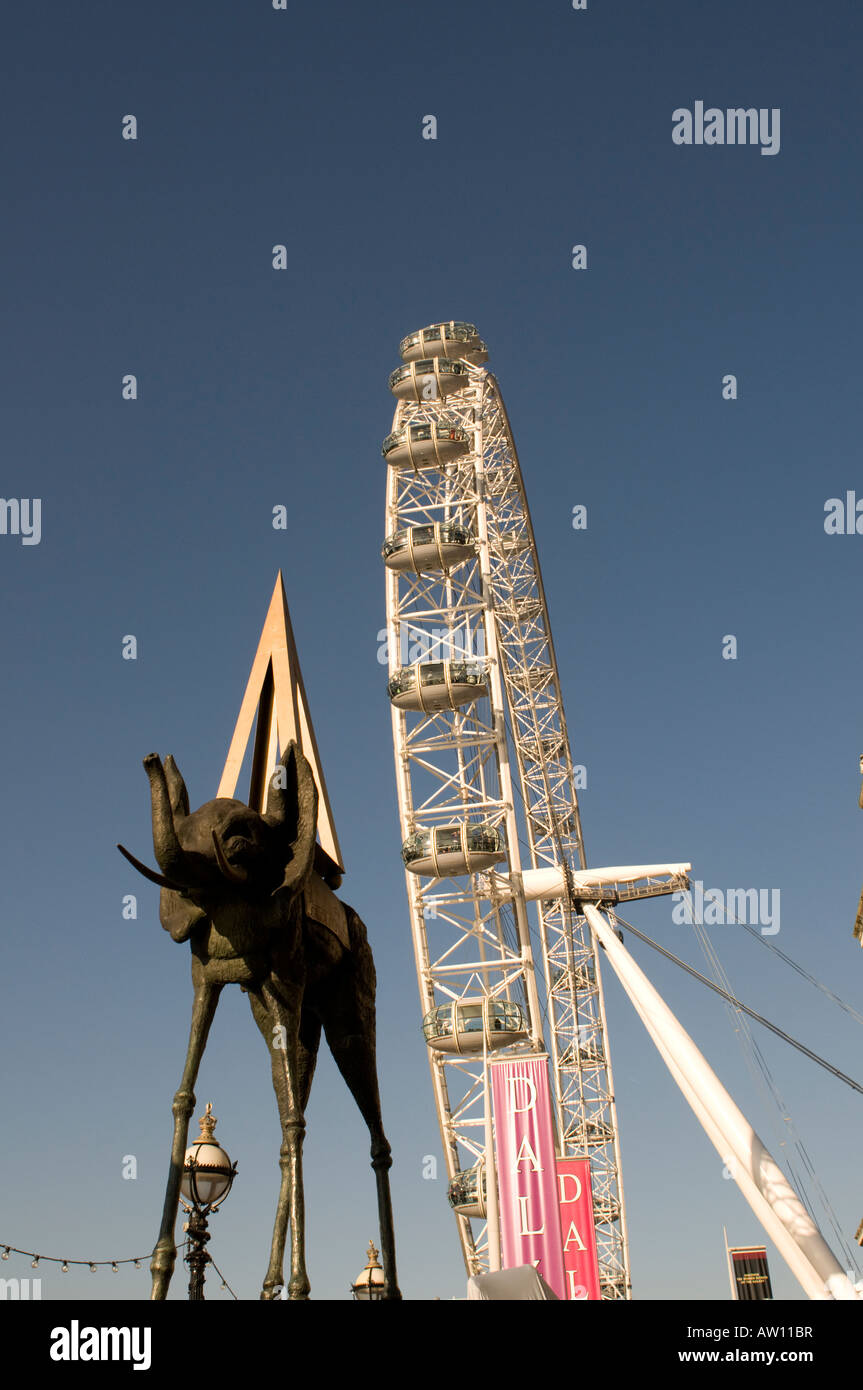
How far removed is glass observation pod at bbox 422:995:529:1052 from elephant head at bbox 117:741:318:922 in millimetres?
27336

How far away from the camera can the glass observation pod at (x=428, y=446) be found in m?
39.0

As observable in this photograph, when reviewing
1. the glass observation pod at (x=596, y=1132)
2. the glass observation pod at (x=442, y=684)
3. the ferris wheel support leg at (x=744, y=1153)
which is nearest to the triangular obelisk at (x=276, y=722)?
the ferris wheel support leg at (x=744, y=1153)

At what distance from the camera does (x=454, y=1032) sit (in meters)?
35.2

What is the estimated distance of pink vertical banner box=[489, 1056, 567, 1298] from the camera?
2302 cm

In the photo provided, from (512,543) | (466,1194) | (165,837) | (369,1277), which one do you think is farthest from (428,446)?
(165,837)

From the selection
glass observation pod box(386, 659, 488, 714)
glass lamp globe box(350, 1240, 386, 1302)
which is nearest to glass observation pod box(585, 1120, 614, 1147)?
glass observation pod box(386, 659, 488, 714)

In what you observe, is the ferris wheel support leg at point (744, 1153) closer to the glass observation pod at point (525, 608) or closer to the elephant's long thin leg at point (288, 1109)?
the elephant's long thin leg at point (288, 1109)

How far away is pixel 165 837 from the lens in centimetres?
830

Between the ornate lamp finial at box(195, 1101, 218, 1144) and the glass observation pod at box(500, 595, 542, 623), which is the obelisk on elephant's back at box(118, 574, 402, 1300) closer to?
the ornate lamp finial at box(195, 1101, 218, 1144)

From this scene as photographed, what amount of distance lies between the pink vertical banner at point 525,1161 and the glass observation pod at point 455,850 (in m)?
11.9

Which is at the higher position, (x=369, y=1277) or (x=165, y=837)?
(x=165, y=837)

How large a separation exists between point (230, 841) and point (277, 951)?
30.4 inches

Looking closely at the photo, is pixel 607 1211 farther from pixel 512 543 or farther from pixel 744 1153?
pixel 744 1153
